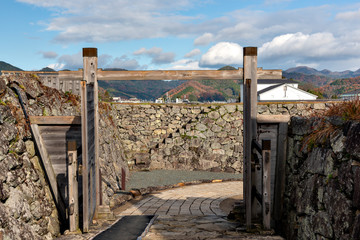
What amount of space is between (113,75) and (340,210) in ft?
17.7

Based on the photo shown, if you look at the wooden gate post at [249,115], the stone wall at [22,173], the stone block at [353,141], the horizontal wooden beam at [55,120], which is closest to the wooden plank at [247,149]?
the wooden gate post at [249,115]

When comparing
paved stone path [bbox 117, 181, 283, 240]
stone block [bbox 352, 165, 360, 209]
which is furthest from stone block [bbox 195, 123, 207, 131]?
stone block [bbox 352, 165, 360, 209]

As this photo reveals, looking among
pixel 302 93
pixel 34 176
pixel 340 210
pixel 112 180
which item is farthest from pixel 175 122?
A: pixel 302 93

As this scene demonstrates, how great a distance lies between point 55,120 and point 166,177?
1003cm

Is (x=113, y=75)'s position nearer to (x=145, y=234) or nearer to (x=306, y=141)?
(x=145, y=234)

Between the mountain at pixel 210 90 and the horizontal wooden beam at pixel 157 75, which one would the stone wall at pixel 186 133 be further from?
the mountain at pixel 210 90

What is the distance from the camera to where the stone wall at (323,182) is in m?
3.74

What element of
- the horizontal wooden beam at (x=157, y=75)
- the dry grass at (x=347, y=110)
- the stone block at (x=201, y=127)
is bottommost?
the stone block at (x=201, y=127)

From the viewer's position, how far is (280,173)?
649 centimetres

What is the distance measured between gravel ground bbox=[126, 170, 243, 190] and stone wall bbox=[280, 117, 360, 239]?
8.81 metres

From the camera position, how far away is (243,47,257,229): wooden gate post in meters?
6.04

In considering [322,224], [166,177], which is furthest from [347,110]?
[166,177]

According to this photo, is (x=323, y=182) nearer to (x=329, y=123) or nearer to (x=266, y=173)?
(x=329, y=123)

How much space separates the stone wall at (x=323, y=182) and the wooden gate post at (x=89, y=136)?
3.94 meters
